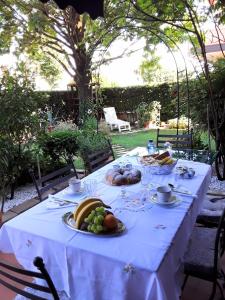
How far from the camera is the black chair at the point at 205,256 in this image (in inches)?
63.1

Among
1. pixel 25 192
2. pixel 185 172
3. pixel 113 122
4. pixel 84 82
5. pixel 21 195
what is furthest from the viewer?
pixel 113 122

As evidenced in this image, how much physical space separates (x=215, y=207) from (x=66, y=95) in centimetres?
776

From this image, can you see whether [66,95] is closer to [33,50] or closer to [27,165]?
[33,50]

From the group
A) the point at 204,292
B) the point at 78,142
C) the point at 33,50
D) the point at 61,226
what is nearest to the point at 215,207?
the point at 204,292

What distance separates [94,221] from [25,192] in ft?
9.35

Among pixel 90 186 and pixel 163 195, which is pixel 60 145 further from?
pixel 163 195

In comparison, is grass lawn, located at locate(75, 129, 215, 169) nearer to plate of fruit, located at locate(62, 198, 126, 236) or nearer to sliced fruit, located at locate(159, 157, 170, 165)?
sliced fruit, located at locate(159, 157, 170, 165)

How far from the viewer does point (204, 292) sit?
6.50 feet

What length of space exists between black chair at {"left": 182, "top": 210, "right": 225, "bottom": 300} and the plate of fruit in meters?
0.54

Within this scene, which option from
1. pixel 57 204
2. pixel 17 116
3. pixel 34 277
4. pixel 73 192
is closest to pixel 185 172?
pixel 73 192

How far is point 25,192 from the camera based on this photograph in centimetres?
404

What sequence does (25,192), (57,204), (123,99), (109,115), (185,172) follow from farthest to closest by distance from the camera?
(123,99)
(109,115)
(25,192)
(185,172)
(57,204)

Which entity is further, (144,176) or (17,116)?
(17,116)

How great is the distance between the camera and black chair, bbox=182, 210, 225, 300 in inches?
63.1
